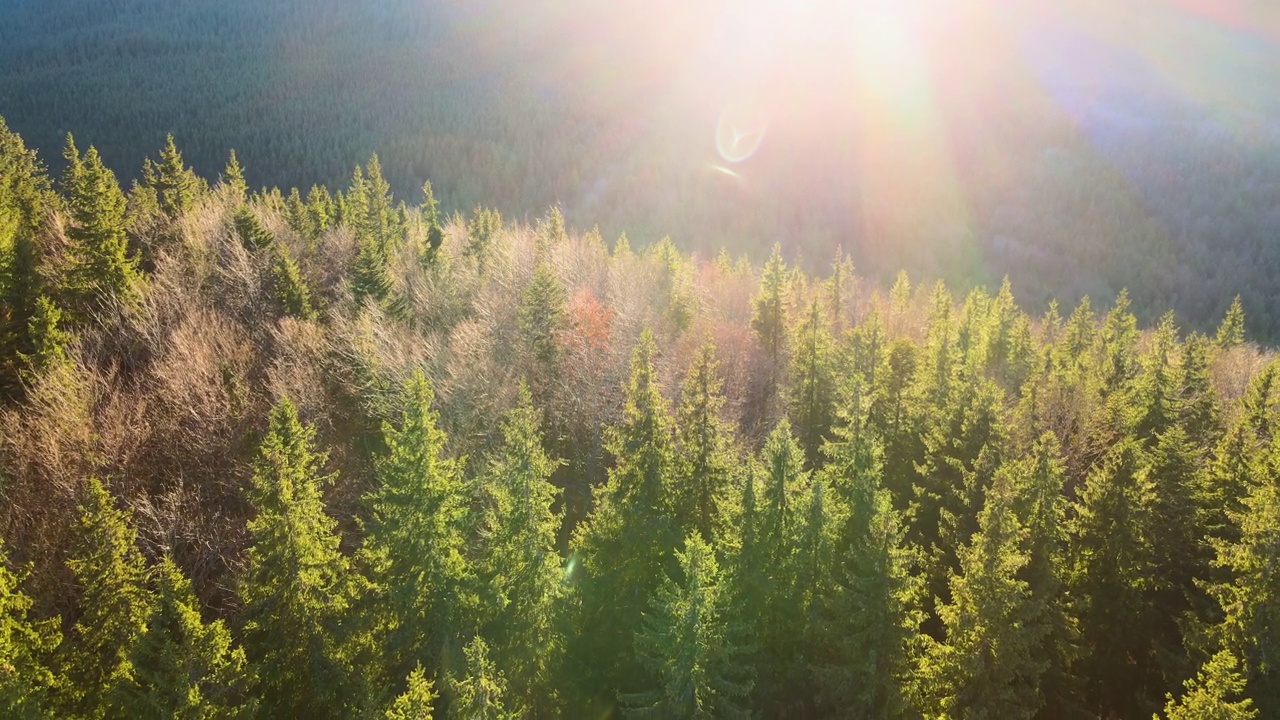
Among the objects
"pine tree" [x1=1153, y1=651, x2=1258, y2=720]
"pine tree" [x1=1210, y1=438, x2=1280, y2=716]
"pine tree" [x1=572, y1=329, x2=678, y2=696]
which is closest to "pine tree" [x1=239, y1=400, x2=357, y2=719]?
"pine tree" [x1=572, y1=329, x2=678, y2=696]

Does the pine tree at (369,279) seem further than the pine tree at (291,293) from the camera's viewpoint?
Yes

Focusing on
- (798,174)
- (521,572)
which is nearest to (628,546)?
(521,572)

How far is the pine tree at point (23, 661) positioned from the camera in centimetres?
1422

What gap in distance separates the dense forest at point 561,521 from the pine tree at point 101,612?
0.07m

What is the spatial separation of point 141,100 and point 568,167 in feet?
323

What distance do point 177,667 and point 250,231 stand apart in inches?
→ 1251

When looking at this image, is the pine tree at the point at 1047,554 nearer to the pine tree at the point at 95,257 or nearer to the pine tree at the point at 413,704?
the pine tree at the point at 413,704

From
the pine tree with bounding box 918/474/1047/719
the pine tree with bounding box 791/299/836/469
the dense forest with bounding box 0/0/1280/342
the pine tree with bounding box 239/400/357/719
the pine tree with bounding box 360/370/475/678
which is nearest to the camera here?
the pine tree with bounding box 918/474/1047/719

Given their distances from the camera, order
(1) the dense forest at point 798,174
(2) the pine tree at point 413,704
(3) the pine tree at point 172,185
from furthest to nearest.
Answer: (1) the dense forest at point 798,174 → (3) the pine tree at point 172,185 → (2) the pine tree at point 413,704

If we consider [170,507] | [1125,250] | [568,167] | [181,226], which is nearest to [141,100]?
[568,167]

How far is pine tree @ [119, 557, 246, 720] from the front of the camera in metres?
14.9

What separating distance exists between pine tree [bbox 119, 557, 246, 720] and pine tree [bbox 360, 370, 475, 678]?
4020 millimetres

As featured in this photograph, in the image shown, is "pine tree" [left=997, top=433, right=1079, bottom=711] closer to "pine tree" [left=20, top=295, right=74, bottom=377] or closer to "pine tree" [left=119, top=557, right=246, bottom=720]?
"pine tree" [left=119, top=557, right=246, bottom=720]

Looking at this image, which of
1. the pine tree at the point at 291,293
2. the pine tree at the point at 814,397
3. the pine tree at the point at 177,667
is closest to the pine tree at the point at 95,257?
Result: the pine tree at the point at 291,293
